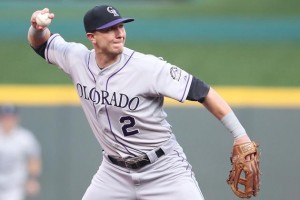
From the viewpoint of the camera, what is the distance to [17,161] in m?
8.45

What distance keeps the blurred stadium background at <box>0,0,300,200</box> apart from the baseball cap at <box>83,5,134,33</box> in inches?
139

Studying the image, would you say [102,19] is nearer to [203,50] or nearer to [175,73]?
[175,73]

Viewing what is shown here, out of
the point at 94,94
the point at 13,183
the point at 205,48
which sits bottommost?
the point at 13,183

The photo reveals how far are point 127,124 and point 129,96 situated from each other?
17 cm

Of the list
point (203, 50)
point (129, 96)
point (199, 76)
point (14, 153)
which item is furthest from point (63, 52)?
point (203, 50)

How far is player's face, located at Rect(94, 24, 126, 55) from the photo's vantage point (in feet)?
14.9

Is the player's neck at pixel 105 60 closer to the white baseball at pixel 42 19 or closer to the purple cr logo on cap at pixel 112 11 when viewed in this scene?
the purple cr logo on cap at pixel 112 11

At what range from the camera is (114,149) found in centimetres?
471

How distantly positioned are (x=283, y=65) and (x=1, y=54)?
4185 mm

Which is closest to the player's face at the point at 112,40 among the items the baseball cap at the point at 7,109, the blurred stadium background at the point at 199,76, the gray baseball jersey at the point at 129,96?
the gray baseball jersey at the point at 129,96

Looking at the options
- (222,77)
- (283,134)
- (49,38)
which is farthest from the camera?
(222,77)

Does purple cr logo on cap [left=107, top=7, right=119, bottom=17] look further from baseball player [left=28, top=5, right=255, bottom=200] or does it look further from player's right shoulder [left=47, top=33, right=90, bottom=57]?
player's right shoulder [left=47, top=33, right=90, bottom=57]

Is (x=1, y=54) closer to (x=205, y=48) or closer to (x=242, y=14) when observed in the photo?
(x=205, y=48)

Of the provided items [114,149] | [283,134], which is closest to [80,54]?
[114,149]
